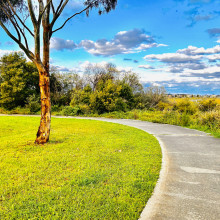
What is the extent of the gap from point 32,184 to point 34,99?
2199cm

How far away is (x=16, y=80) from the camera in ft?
77.0

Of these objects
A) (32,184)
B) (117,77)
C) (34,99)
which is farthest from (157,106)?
(32,184)

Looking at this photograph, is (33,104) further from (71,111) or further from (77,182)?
(77,182)

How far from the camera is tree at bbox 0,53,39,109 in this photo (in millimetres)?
23469

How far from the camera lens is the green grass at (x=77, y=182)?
112 inches

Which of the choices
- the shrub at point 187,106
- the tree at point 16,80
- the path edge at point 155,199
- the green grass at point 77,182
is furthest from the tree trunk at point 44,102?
the tree at point 16,80

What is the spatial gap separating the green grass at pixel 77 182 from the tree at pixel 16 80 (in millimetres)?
19505

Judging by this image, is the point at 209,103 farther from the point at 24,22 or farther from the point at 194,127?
the point at 24,22

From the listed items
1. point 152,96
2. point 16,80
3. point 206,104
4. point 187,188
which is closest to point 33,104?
point 16,80

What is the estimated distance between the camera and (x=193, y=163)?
5.08m

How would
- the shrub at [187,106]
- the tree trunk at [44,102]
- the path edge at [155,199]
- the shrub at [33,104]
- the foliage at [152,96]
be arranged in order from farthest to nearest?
the foliage at [152,96] < the shrub at [33,104] < the shrub at [187,106] < the tree trunk at [44,102] < the path edge at [155,199]

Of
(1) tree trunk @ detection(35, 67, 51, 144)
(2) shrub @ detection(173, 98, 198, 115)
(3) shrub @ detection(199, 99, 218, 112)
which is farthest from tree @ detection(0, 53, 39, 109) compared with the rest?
(3) shrub @ detection(199, 99, 218, 112)

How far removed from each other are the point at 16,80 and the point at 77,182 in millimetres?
23361

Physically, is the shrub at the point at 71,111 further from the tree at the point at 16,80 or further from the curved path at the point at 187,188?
the curved path at the point at 187,188
